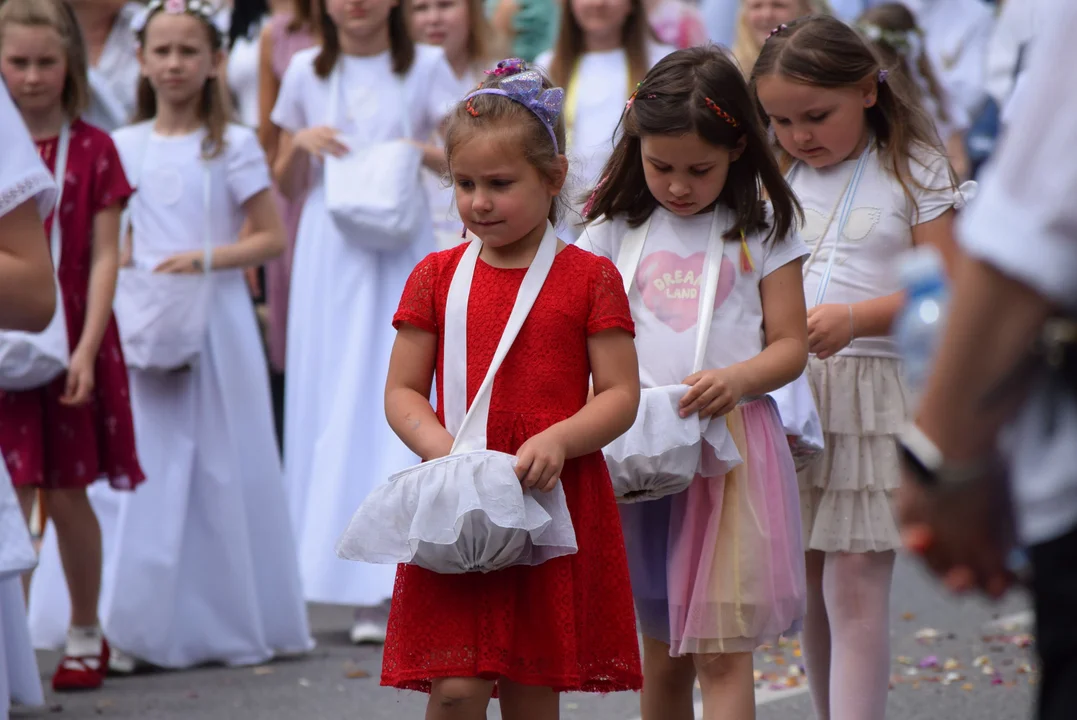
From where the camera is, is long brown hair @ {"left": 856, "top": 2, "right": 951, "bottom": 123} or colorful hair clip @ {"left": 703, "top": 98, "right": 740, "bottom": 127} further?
long brown hair @ {"left": 856, "top": 2, "right": 951, "bottom": 123}

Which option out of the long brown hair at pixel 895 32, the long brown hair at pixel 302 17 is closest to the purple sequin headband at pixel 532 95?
the long brown hair at pixel 895 32

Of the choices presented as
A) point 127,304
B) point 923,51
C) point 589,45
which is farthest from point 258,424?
point 923,51

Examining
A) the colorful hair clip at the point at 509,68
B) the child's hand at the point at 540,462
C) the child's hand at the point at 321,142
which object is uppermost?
the child's hand at the point at 321,142

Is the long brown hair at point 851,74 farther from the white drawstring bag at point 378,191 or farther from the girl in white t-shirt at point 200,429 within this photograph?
the girl in white t-shirt at point 200,429

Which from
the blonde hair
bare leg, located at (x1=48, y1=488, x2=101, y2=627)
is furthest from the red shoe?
the blonde hair

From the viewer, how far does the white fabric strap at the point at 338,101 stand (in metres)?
6.41

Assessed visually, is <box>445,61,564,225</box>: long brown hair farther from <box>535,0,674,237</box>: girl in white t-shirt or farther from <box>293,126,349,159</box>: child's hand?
<box>535,0,674,237</box>: girl in white t-shirt

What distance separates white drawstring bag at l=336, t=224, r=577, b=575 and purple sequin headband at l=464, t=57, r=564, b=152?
334 millimetres

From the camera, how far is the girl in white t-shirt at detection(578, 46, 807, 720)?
361 cm

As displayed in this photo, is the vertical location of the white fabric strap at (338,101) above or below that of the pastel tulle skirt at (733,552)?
above

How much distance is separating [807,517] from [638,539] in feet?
1.85

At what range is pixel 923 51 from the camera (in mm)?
6746

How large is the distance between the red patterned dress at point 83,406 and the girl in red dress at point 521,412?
86.3 inches

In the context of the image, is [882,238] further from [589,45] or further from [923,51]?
[589,45]
